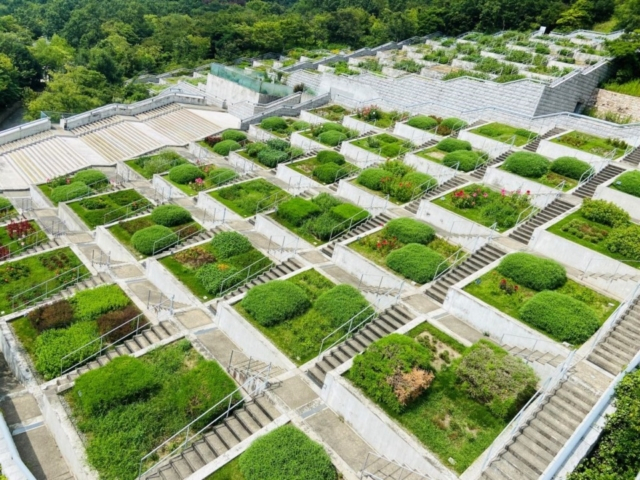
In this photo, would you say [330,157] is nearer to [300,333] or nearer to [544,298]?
[300,333]

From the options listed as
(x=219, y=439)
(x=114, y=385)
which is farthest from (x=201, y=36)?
(x=219, y=439)

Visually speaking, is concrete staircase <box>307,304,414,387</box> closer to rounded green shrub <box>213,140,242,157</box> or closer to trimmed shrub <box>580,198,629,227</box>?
trimmed shrub <box>580,198,629,227</box>

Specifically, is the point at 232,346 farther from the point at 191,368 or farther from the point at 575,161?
the point at 575,161

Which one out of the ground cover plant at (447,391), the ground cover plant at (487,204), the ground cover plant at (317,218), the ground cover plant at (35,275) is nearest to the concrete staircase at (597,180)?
the ground cover plant at (487,204)

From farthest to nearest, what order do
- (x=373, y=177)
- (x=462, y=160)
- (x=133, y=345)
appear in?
1. (x=462, y=160)
2. (x=373, y=177)
3. (x=133, y=345)

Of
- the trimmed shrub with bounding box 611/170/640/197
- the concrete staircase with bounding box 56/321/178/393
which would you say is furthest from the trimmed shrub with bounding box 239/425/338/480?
the trimmed shrub with bounding box 611/170/640/197

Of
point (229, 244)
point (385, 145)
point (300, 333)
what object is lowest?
point (229, 244)
